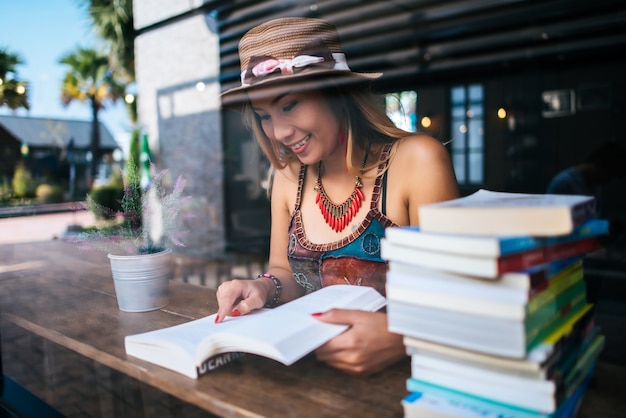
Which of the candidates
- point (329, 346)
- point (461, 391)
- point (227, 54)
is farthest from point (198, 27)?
point (461, 391)

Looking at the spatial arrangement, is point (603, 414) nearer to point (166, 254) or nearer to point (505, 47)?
point (166, 254)

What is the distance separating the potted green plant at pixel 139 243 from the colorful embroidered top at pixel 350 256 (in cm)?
40

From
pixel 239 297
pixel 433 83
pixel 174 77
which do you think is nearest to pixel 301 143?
pixel 239 297

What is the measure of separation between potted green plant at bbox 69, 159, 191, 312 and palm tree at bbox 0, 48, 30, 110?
3.43 feet

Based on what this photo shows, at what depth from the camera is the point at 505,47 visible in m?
3.80

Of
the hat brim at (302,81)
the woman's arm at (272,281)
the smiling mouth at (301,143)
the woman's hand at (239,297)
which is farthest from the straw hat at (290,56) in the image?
the woman's hand at (239,297)

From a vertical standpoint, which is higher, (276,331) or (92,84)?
(92,84)

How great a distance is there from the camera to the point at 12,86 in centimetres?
212

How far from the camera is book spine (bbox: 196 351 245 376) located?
90 cm

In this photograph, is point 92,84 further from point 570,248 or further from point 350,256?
point 570,248

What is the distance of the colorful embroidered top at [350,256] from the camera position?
138 centimetres

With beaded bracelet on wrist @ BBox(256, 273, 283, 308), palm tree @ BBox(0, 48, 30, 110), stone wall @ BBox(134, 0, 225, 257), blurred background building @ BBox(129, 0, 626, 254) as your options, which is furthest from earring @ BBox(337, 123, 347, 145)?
palm tree @ BBox(0, 48, 30, 110)

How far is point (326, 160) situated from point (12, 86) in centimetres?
157

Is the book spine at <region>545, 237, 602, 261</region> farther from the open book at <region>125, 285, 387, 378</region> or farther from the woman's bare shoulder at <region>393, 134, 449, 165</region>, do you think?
the woman's bare shoulder at <region>393, 134, 449, 165</region>
